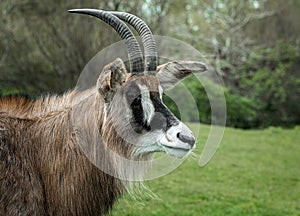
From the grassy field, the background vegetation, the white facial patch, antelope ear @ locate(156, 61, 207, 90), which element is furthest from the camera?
the background vegetation

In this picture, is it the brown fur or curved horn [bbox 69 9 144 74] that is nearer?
the brown fur

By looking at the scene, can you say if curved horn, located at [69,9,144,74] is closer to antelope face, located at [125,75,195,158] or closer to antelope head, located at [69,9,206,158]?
antelope head, located at [69,9,206,158]

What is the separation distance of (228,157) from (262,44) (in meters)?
18.6

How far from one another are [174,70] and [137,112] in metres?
0.75

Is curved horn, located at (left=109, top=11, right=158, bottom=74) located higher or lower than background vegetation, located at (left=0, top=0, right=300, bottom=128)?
higher

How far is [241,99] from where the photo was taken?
90.0 feet

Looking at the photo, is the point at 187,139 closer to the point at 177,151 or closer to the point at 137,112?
the point at 177,151

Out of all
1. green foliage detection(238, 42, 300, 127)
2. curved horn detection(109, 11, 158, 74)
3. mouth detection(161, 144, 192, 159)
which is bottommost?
green foliage detection(238, 42, 300, 127)

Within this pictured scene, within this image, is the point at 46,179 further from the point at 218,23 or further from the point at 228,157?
the point at 218,23

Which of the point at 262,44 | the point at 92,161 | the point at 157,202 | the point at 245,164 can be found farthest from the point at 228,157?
the point at 262,44

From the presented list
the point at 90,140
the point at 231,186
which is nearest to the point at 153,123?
the point at 90,140

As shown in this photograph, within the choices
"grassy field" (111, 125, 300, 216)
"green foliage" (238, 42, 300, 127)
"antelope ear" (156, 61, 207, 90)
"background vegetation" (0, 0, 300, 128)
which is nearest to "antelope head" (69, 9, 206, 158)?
"antelope ear" (156, 61, 207, 90)

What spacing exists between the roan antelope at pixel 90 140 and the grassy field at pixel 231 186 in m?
1.01

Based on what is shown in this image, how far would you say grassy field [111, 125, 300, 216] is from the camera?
27.7 feet
